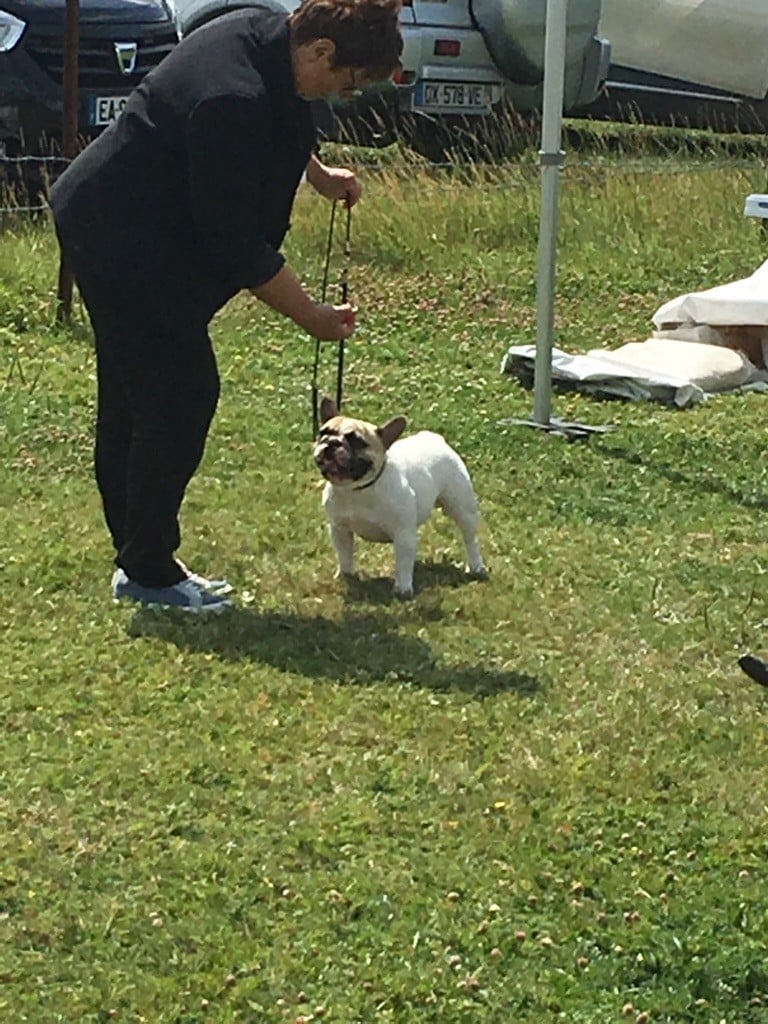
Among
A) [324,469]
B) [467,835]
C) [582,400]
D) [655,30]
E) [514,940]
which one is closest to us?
[514,940]

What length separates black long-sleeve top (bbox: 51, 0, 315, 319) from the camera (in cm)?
468

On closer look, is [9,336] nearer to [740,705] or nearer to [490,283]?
[490,283]

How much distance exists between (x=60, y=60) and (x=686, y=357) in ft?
13.9

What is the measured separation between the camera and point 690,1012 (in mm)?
3314

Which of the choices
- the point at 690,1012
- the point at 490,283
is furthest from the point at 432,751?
the point at 490,283

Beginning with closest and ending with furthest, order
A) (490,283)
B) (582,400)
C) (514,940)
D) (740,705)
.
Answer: (514,940) < (740,705) < (582,400) < (490,283)

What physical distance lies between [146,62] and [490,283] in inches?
97.7

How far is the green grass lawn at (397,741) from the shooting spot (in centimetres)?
343

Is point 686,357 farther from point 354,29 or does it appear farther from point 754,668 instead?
point 754,668

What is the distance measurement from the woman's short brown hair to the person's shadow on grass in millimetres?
1493

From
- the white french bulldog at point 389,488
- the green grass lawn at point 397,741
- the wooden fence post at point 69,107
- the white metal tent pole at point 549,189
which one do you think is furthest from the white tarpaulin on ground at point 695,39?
the white french bulldog at point 389,488

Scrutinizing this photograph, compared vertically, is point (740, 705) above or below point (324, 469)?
below

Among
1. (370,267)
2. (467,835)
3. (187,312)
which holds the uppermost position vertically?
(187,312)

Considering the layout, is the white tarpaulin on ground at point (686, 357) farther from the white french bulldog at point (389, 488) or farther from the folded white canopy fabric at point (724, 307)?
the white french bulldog at point (389, 488)
